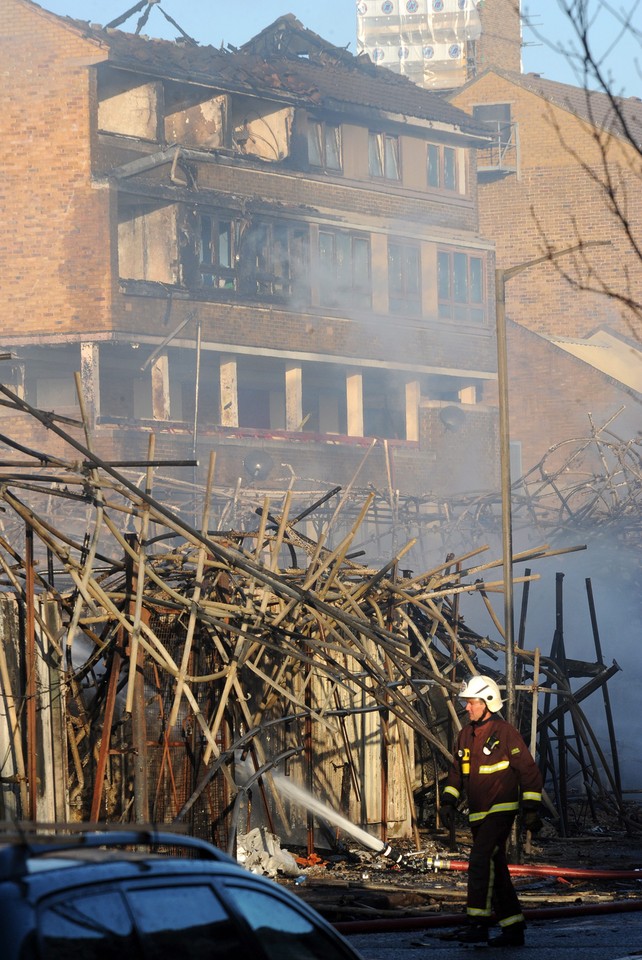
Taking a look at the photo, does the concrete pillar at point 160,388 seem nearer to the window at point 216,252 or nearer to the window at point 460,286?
the window at point 216,252

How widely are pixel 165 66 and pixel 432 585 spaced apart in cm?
2859

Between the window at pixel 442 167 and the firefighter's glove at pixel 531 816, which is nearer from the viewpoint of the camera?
the firefighter's glove at pixel 531 816

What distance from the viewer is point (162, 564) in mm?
14492

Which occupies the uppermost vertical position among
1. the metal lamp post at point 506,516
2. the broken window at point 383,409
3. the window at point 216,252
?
the window at point 216,252

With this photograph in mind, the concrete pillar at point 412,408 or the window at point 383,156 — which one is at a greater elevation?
the window at point 383,156

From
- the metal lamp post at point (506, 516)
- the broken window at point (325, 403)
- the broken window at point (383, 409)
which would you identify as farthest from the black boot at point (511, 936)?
the broken window at point (383, 409)

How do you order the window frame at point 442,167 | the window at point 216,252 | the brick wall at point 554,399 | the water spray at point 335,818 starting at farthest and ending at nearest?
the brick wall at point 554,399 < the window frame at point 442,167 < the window at point 216,252 < the water spray at point 335,818

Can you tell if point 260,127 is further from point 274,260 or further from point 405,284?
point 405,284

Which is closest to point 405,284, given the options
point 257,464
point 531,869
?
point 257,464

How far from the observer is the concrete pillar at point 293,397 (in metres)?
43.7

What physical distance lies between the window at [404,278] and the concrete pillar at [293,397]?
450 cm

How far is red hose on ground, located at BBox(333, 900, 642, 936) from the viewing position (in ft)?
32.5

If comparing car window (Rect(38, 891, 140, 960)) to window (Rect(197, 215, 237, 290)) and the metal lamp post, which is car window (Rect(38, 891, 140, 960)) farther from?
window (Rect(197, 215, 237, 290))

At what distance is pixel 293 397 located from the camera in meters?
44.1
